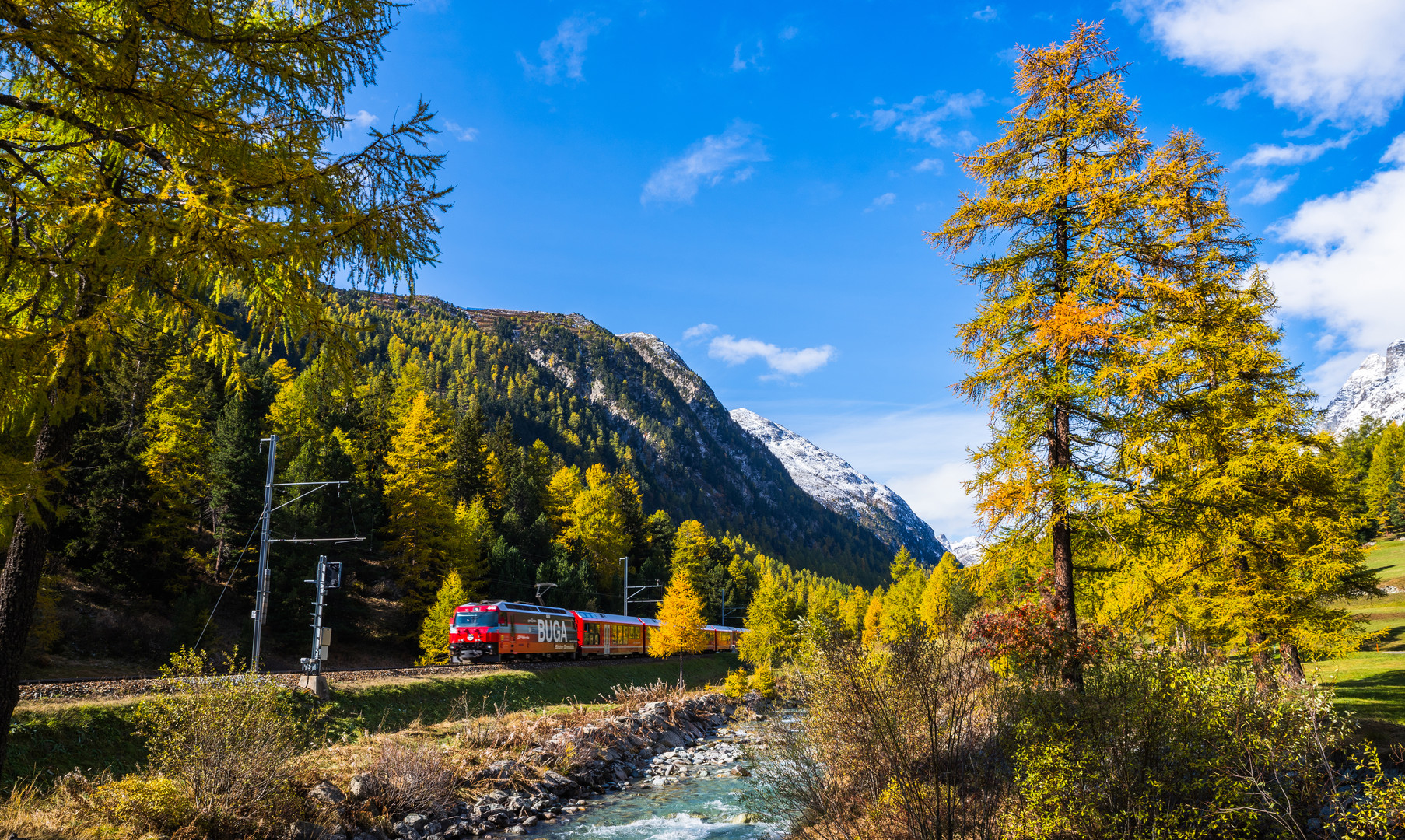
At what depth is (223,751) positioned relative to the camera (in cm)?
948

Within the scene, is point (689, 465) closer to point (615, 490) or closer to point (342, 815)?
point (615, 490)

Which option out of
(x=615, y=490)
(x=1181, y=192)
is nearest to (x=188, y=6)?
(x=1181, y=192)

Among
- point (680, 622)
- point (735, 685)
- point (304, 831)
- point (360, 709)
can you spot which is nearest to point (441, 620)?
point (680, 622)

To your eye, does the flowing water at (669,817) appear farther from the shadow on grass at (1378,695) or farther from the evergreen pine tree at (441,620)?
the evergreen pine tree at (441,620)

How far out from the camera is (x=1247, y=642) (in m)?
13.5

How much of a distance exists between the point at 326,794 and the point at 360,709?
271 inches

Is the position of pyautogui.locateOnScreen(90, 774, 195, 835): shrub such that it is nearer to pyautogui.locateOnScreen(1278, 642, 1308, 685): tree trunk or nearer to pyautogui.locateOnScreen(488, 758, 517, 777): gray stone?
pyautogui.locateOnScreen(488, 758, 517, 777): gray stone

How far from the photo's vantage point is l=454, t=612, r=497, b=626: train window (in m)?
27.0

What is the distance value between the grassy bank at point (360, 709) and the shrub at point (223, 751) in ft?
5.83

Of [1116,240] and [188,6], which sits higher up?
[1116,240]

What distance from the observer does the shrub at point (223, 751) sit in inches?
365

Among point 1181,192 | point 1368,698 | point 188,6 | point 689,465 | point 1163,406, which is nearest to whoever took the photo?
point 188,6

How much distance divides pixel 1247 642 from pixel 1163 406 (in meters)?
6.49

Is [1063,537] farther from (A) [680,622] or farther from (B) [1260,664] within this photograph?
(A) [680,622]
